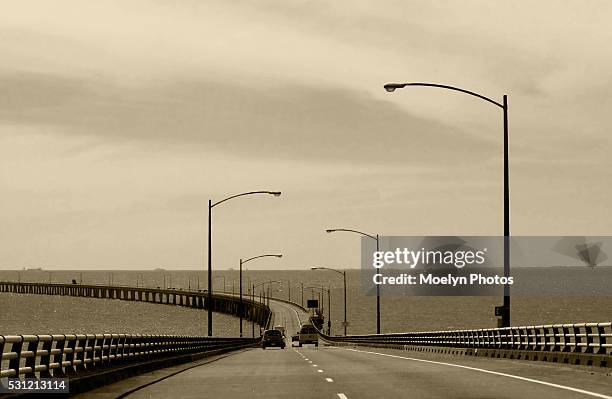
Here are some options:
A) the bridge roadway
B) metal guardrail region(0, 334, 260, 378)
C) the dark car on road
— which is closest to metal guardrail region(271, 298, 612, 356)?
the bridge roadway

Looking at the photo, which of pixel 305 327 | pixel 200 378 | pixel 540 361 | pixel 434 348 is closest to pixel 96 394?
pixel 200 378

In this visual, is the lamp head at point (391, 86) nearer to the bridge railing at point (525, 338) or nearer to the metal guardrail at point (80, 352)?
the bridge railing at point (525, 338)

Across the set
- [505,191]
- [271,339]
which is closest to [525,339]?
[505,191]

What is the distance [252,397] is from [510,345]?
23183 mm

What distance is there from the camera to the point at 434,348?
207ft

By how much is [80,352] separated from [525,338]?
20.5 meters

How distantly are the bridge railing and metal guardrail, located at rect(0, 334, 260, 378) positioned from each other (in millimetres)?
12588

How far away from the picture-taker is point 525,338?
38562 mm

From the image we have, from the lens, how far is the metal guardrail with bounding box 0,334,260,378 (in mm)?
16297

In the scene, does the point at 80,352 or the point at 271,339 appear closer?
the point at 80,352

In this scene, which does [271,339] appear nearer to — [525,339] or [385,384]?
[525,339]

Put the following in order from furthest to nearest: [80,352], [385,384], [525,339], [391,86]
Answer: [525,339]
[391,86]
[80,352]
[385,384]

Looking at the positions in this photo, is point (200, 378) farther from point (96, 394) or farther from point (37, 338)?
point (37, 338)

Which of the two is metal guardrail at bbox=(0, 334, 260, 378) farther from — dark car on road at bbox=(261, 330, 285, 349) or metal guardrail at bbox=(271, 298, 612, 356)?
dark car on road at bbox=(261, 330, 285, 349)
